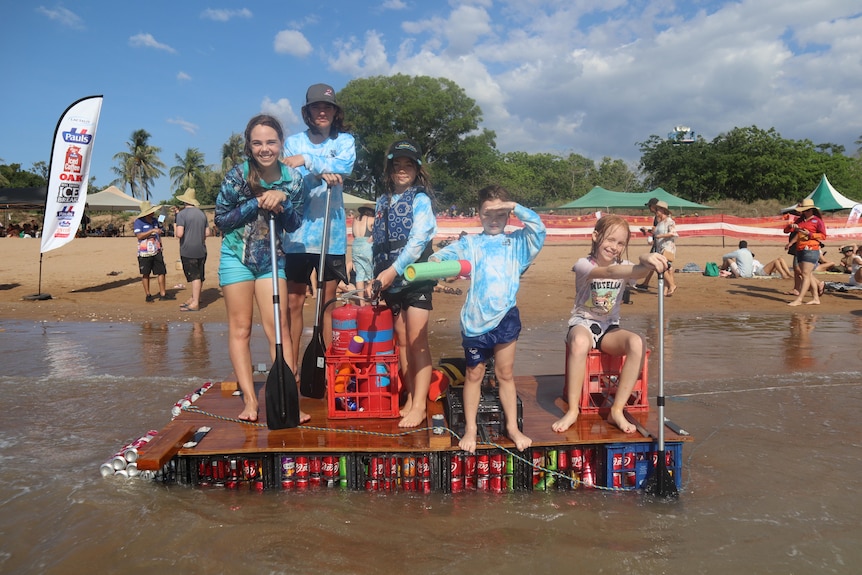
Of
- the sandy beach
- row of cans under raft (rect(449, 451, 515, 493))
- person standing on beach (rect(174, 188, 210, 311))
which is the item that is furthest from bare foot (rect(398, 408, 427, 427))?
person standing on beach (rect(174, 188, 210, 311))

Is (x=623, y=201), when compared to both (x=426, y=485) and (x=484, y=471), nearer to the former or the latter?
(x=484, y=471)

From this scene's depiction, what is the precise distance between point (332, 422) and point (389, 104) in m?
48.7

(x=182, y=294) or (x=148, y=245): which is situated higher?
(x=148, y=245)

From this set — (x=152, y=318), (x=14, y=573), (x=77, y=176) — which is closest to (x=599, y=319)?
(x=14, y=573)

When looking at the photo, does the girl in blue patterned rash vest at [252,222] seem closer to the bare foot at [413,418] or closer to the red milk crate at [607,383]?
the bare foot at [413,418]

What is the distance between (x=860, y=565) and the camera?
2891 millimetres

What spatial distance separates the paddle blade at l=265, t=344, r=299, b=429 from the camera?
3.94 m

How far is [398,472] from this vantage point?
12.4ft

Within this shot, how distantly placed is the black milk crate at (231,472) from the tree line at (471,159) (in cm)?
3527

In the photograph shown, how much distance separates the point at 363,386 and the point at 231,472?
3.18 ft

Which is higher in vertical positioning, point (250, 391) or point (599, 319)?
point (599, 319)

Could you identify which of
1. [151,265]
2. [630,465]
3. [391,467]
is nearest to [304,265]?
[391,467]

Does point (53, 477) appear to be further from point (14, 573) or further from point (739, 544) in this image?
point (739, 544)

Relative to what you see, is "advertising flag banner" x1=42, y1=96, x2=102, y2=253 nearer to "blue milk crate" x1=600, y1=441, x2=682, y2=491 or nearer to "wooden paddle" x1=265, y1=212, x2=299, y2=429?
"wooden paddle" x1=265, y1=212, x2=299, y2=429
